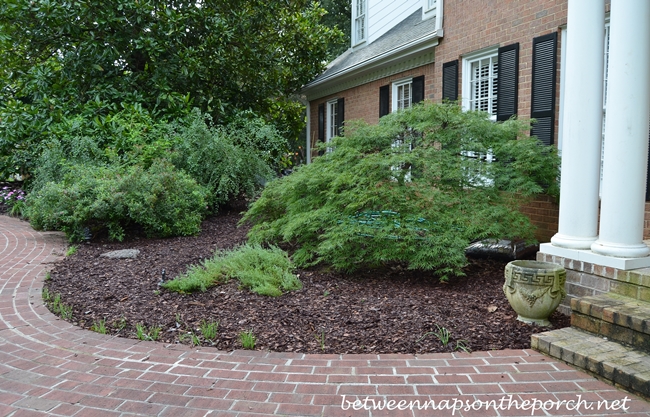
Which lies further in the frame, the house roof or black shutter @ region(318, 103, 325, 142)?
black shutter @ region(318, 103, 325, 142)

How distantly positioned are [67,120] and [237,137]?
3412mm

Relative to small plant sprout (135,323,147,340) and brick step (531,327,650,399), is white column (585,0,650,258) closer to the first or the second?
brick step (531,327,650,399)

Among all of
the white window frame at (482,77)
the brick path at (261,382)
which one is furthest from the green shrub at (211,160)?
the brick path at (261,382)

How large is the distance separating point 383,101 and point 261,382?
8693mm

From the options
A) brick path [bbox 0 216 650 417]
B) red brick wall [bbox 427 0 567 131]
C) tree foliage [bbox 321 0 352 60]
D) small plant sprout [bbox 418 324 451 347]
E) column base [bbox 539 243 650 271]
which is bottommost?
brick path [bbox 0 216 650 417]

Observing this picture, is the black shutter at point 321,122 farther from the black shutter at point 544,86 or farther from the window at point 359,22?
the black shutter at point 544,86

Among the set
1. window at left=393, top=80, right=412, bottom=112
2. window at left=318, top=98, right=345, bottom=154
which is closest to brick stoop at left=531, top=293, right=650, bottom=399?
window at left=393, top=80, right=412, bottom=112

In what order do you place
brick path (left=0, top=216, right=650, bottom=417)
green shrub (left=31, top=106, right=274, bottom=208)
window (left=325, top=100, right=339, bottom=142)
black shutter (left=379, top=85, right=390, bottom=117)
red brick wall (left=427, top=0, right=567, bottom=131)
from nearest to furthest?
brick path (left=0, top=216, right=650, bottom=417)
red brick wall (left=427, top=0, right=567, bottom=131)
green shrub (left=31, top=106, right=274, bottom=208)
black shutter (left=379, top=85, right=390, bottom=117)
window (left=325, top=100, right=339, bottom=142)

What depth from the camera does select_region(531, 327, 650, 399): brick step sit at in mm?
2859

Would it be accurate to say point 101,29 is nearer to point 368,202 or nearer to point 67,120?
point 67,120

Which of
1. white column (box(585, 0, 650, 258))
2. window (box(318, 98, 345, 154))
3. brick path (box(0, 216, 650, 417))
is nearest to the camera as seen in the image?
brick path (box(0, 216, 650, 417))

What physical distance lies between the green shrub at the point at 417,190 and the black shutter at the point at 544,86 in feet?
1.44

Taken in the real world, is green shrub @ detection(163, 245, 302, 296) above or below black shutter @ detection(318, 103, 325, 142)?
below

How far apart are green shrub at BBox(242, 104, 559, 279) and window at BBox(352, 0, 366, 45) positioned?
30.3ft
